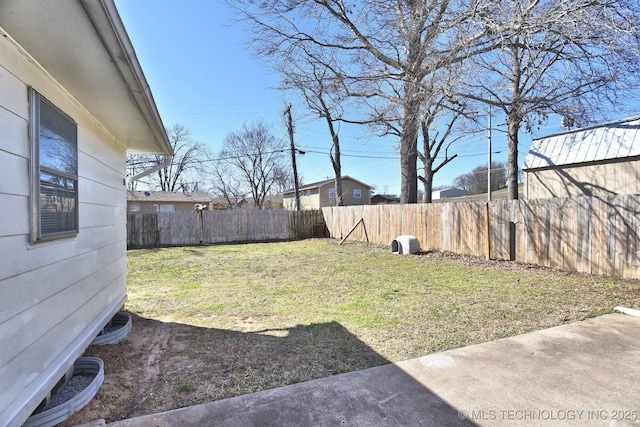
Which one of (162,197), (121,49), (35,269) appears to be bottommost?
(35,269)

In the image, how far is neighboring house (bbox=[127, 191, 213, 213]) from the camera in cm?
2378

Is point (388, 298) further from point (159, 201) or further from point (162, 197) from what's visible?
point (162, 197)

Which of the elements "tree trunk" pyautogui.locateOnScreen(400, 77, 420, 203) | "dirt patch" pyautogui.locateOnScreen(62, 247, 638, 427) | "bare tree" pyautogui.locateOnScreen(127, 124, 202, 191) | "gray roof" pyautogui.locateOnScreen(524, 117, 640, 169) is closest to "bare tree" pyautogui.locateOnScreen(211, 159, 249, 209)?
"bare tree" pyautogui.locateOnScreen(127, 124, 202, 191)

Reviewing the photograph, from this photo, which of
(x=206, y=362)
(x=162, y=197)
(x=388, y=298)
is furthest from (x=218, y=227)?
(x=162, y=197)

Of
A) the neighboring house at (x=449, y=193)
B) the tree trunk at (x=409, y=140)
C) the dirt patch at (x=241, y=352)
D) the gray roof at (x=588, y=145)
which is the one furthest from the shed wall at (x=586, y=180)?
the neighboring house at (x=449, y=193)

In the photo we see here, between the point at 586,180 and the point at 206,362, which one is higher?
the point at 586,180

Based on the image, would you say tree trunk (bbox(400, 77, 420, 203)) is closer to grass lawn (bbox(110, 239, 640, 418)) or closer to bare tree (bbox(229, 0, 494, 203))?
bare tree (bbox(229, 0, 494, 203))

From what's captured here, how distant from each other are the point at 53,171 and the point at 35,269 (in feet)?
2.20

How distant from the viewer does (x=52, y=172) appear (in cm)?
214

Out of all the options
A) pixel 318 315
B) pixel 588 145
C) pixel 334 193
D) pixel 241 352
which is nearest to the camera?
pixel 241 352

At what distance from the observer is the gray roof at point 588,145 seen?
318 inches

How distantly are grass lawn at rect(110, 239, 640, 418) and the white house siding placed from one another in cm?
54

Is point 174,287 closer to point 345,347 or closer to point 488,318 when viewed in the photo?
point 345,347

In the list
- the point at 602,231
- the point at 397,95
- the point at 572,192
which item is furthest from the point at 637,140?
the point at 397,95
